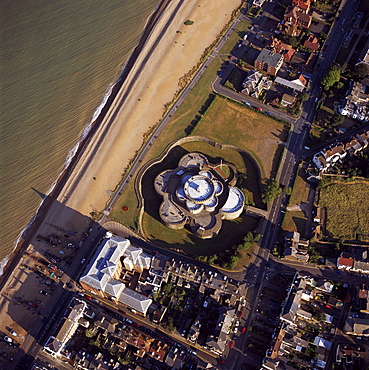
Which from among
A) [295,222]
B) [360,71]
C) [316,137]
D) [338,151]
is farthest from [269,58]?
[295,222]

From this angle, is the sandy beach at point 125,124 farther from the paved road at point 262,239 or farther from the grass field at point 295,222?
the grass field at point 295,222

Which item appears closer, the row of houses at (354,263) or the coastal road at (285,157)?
the coastal road at (285,157)

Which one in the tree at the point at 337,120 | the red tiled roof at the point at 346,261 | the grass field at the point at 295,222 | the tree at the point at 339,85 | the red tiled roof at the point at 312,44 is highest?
the red tiled roof at the point at 312,44

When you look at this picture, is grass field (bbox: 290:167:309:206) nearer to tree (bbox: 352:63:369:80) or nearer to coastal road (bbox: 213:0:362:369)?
coastal road (bbox: 213:0:362:369)

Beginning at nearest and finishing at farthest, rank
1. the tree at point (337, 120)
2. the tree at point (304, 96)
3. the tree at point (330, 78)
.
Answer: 1. the tree at point (337, 120)
2. the tree at point (304, 96)
3. the tree at point (330, 78)

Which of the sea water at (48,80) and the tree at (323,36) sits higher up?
the tree at (323,36)

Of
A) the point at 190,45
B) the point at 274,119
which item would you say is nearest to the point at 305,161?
the point at 274,119

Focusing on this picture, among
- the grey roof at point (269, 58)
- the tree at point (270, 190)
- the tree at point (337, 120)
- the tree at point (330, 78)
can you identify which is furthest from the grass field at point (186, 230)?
the tree at point (330, 78)
